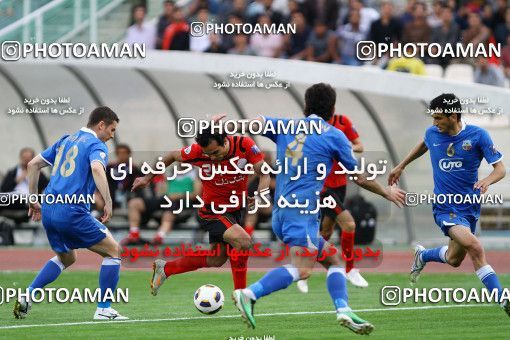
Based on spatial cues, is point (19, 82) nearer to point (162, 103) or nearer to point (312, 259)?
point (162, 103)

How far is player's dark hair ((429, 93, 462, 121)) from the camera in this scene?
10.7 metres

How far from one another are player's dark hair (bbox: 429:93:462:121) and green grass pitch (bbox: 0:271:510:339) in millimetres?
1789

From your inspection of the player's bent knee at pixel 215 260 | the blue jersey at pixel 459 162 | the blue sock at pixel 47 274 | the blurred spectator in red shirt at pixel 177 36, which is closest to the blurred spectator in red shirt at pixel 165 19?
the blurred spectator in red shirt at pixel 177 36

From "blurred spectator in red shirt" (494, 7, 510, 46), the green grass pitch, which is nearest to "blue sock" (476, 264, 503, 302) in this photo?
the green grass pitch

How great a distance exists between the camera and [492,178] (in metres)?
10.4

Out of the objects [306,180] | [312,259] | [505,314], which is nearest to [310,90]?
[306,180]

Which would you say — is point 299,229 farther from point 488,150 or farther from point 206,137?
point 488,150

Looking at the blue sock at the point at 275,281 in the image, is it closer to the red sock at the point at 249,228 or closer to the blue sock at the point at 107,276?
the blue sock at the point at 107,276

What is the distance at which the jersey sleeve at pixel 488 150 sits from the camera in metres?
10.7

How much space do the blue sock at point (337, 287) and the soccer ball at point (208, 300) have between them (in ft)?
5.31

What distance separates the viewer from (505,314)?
10.8m

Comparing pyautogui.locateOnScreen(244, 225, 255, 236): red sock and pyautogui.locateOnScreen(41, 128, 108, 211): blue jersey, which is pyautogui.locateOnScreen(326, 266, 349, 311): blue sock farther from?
pyautogui.locateOnScreen(244, 225, 255, 236): red sock

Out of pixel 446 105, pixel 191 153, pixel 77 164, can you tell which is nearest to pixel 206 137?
pixel 191 153

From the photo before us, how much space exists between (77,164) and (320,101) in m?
2.30
